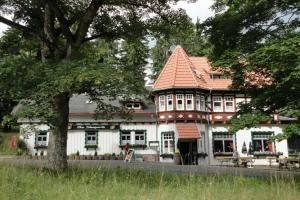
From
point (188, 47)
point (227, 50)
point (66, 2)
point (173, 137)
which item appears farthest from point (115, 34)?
point (188, 47)

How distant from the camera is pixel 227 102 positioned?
124ft

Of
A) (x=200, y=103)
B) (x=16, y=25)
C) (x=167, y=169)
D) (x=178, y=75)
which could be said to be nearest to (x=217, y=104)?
(x=200, y=103)

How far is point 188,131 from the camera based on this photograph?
3441cm

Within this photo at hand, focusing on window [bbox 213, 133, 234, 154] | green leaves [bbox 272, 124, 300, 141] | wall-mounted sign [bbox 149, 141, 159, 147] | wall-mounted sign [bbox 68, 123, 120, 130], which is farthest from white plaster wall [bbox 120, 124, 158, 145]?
→ green leaves [bbox 272, 124, 300, 141]

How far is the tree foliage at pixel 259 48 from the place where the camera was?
37.5 feet

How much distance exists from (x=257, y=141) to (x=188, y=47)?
21.3 metres

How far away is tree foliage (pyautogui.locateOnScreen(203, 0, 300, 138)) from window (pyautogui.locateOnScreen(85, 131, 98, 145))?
2362 centimetres

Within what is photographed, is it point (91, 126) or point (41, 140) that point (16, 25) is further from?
point (41, 140)

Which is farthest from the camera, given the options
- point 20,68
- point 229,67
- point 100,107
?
point 100,107

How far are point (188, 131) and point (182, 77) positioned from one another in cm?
476

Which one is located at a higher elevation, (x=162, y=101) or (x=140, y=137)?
(x=162, y=101)

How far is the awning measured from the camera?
3397 centimetres

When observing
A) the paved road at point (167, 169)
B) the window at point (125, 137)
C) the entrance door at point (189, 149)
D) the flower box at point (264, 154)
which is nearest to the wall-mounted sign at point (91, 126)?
the window at point (125, 137)

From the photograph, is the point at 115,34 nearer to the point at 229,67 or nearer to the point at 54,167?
the point at 229,67
